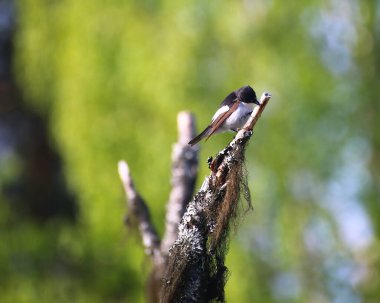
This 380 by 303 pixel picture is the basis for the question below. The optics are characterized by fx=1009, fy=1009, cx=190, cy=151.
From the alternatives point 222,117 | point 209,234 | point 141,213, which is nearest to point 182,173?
point 141,213

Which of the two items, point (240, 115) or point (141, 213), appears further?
point (141, 213)

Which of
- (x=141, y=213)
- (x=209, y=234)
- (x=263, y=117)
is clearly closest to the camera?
(x=209, y=234)

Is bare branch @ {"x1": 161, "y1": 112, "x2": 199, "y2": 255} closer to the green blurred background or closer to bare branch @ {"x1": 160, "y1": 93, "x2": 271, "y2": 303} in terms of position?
bare branch @ {"x1": 160, "y1": 93, "x2": 271, "y2": 303}

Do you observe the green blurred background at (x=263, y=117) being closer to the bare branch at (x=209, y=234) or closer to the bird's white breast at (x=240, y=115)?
the bird's white breast at (x=240, y=115)

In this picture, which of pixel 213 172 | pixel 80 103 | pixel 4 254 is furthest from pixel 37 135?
pixel 213 172

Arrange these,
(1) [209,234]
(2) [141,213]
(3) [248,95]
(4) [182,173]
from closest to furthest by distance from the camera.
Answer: (1) [209,234]
(3) [248,95]
(2) [141,213]
(4) [182,173]

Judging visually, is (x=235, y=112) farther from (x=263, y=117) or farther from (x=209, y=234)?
(x=263, y=117)

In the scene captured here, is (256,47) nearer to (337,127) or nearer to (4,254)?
(337,127)

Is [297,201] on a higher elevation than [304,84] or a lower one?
lower
